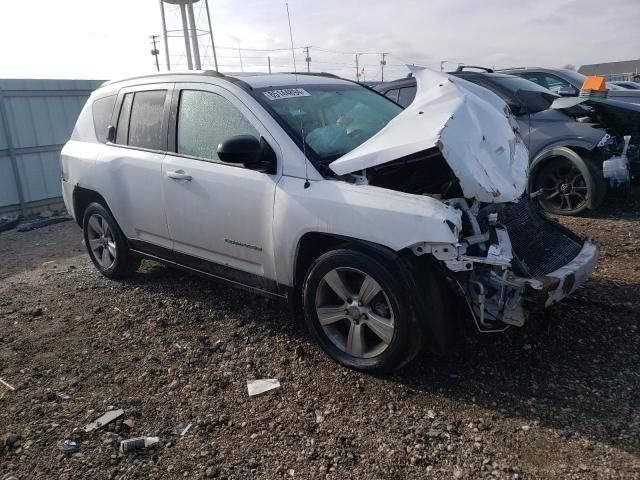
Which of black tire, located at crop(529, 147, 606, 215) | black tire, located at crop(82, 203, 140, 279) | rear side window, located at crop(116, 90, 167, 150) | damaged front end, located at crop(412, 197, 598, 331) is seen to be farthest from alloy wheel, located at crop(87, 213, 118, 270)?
black tire, located at crop(529, 147, 606, 215)

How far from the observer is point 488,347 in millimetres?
3438

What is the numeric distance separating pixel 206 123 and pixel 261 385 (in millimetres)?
1970

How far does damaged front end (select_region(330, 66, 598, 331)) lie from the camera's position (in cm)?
286

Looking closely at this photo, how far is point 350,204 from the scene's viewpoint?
308 cm

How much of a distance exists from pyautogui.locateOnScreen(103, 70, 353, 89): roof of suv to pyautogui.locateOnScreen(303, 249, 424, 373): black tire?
4.90 feet

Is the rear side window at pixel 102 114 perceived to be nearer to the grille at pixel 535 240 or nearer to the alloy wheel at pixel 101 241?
the alloy wheel at pixel 101 241

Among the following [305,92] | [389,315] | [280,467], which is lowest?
[280,467]

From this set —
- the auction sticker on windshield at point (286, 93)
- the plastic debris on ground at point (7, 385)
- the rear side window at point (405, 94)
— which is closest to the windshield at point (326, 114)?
the auction sticker on windshield at point (286, 93)

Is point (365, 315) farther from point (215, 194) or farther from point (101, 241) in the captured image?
point (101, 241)

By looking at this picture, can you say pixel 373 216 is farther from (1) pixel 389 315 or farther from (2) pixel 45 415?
(2) pixel 45 415

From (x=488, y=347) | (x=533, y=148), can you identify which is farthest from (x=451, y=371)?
(x=533, y=148)

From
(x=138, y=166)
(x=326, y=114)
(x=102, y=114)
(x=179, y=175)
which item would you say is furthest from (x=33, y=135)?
(x=326, y=114)

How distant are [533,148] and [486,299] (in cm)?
433

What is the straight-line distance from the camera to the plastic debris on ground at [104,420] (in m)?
2.98
